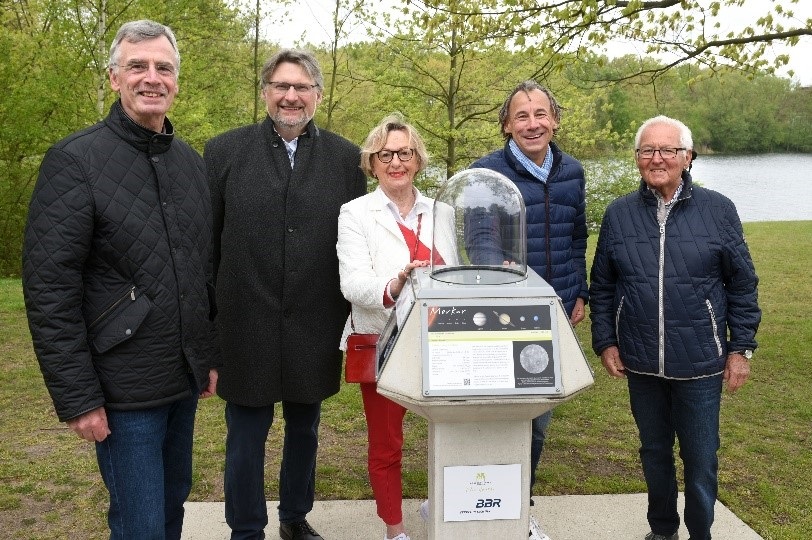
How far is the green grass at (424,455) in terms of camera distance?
3.85m

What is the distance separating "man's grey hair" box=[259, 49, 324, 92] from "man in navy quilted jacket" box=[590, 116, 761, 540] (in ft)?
4.60

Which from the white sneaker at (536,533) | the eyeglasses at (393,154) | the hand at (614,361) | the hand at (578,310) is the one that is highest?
the eyeglasses at (393,154)

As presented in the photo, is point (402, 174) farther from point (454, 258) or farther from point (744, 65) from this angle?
point (744, 65)

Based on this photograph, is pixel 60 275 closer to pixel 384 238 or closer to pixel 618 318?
pixel 384 238

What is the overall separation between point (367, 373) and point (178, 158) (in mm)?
1100

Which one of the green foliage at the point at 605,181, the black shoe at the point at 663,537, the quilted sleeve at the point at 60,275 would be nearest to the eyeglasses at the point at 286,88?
the quilted sleeve at the point at 60,275

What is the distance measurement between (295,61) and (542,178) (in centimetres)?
119

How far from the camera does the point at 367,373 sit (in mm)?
2932

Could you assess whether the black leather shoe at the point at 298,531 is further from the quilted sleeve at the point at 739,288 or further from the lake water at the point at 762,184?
the lake water at the point at 762,184

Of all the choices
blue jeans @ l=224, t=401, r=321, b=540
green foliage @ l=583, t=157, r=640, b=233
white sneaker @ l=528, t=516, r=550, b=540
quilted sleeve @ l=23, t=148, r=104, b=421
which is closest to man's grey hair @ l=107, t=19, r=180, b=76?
quilted sleeve @ l=23, t=148, r=104, b=421

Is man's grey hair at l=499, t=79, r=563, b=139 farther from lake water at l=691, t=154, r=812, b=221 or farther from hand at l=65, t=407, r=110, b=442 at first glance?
lake water at l=691, t=154, r=812, b=221

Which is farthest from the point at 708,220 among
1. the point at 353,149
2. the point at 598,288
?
the point at 353,149

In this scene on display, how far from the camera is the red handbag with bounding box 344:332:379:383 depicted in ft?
9.57

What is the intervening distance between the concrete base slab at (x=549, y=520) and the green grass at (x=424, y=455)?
0.16m
